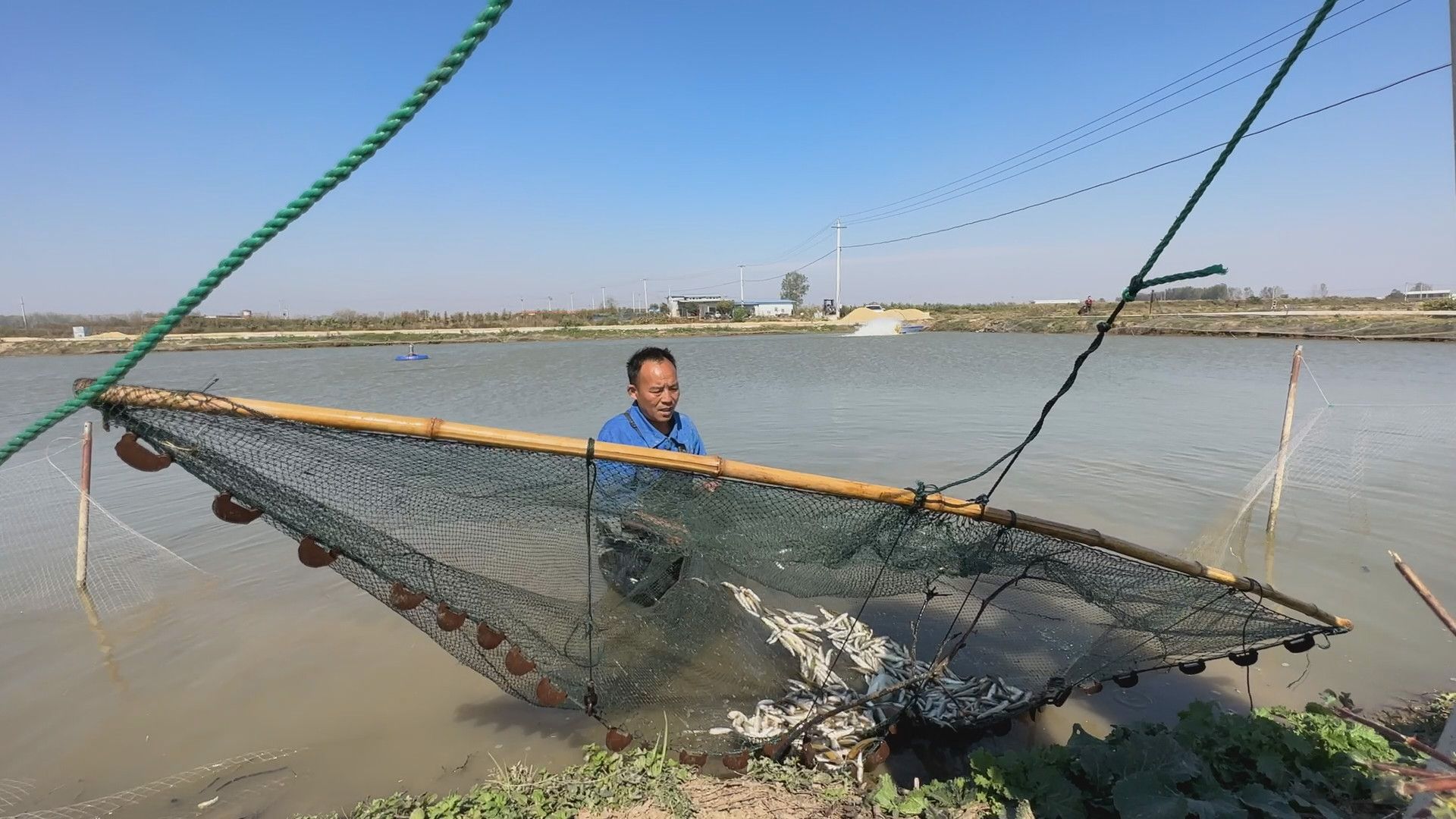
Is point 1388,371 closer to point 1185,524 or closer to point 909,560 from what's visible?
point 1185,524

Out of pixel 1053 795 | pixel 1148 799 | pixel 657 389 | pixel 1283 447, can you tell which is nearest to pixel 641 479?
pixel 657 389

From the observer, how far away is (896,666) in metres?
3.27

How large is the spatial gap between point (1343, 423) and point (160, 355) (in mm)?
38990

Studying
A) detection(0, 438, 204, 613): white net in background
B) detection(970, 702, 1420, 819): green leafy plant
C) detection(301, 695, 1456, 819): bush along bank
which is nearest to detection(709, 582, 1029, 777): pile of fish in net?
detection(301, 695, 1456, 819): bush along bank

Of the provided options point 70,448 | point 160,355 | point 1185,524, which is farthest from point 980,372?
point 160,355

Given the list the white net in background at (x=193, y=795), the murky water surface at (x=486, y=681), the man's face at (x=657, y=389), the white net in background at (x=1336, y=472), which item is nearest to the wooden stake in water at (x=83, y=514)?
the murky water surface at (x=486, y=681)

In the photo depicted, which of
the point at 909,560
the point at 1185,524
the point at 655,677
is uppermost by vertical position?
the point at 909,560

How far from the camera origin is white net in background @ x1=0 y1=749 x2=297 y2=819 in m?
2.82

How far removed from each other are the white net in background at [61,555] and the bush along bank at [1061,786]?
147 inches

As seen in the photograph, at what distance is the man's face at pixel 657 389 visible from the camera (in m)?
3.33

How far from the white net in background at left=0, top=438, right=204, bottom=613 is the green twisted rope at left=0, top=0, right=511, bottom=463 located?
4.52 metres

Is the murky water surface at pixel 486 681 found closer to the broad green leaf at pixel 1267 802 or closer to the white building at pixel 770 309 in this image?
the broad green leaf at pixel 1267 802

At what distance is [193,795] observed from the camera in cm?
292

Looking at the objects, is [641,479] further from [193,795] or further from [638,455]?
[193,795]
